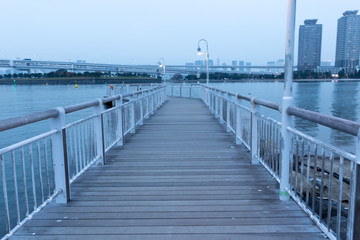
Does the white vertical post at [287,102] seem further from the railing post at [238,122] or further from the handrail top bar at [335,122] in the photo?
the railing post at [238,122]

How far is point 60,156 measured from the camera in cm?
384

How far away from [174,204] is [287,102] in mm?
1829

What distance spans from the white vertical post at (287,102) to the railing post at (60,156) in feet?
8.61

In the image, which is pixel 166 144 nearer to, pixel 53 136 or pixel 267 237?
pixel 53 136

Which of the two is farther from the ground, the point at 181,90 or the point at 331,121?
the point at 331,121

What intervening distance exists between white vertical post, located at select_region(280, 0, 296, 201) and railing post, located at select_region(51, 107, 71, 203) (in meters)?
2.63

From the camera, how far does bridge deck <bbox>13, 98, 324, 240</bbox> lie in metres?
3.20

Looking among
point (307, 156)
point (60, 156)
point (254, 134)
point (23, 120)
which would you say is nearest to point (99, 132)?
point (60, 156)

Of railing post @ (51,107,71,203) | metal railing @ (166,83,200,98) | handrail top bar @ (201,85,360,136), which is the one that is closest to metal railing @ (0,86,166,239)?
railing post @ (51,107,71,203)

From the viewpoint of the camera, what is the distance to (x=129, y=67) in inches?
4257

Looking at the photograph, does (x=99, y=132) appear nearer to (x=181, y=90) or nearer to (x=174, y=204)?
(x=174, y=204)

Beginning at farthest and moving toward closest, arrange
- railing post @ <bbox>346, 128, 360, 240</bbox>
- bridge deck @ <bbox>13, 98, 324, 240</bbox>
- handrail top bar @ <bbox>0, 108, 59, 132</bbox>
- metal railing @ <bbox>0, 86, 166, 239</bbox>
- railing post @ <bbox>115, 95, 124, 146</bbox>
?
railing post @ <bbox>115, 95, 124, 146</bbox>
bridge deck @ <bbox>13, 98, 324, 240</bbox>
metal railing @ <bbox>0, 86, 166, 239</bbox>
handrail top bar @ <bbox>0, 108, 59, 132</bbox>
railing post @ <bbox>346, 128, 360, 240</bbox>

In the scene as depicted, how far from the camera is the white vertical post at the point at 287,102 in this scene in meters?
3.83

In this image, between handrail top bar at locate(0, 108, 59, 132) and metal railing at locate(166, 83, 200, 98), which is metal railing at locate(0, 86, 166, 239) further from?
metal railing at locate(166, 83, 200, 98)
